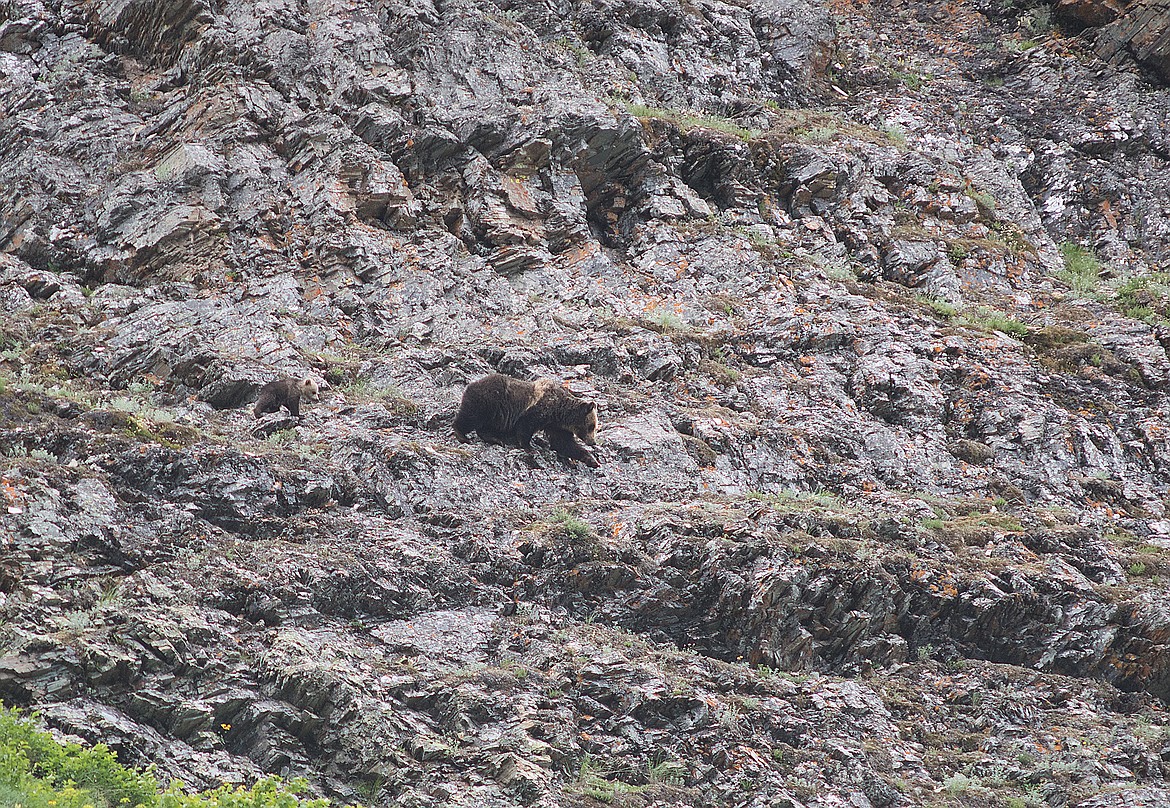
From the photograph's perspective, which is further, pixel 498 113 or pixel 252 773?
pixel 498 113

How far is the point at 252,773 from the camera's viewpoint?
753 cm

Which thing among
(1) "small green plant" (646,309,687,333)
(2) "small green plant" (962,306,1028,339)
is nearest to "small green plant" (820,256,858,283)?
(2) "small green plant" (962,306,1028,339)

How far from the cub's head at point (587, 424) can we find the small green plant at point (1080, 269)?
11.3m

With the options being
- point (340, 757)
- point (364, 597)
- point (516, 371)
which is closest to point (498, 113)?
point (516, 371)

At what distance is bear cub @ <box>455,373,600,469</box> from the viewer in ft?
42.9

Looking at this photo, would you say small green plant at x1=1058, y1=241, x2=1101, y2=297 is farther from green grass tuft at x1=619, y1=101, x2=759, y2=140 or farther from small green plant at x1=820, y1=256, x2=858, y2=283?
green grass tuft at x1=619, y1=101, x2=759, y2=140

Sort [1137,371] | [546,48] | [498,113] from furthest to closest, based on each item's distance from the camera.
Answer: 1. [546,48]
2. [498,113]
3. [1137,371]

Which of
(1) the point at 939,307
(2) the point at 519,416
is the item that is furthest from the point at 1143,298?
(2) the point at 519,416

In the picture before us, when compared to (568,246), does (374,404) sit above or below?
below

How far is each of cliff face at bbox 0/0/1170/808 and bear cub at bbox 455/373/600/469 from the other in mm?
553

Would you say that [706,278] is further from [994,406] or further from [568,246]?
[994,406]

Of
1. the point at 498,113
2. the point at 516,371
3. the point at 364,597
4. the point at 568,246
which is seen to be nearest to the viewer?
the point at 364,597

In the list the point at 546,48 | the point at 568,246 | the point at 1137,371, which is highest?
the point at 546,48

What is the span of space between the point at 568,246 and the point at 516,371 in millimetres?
4419
